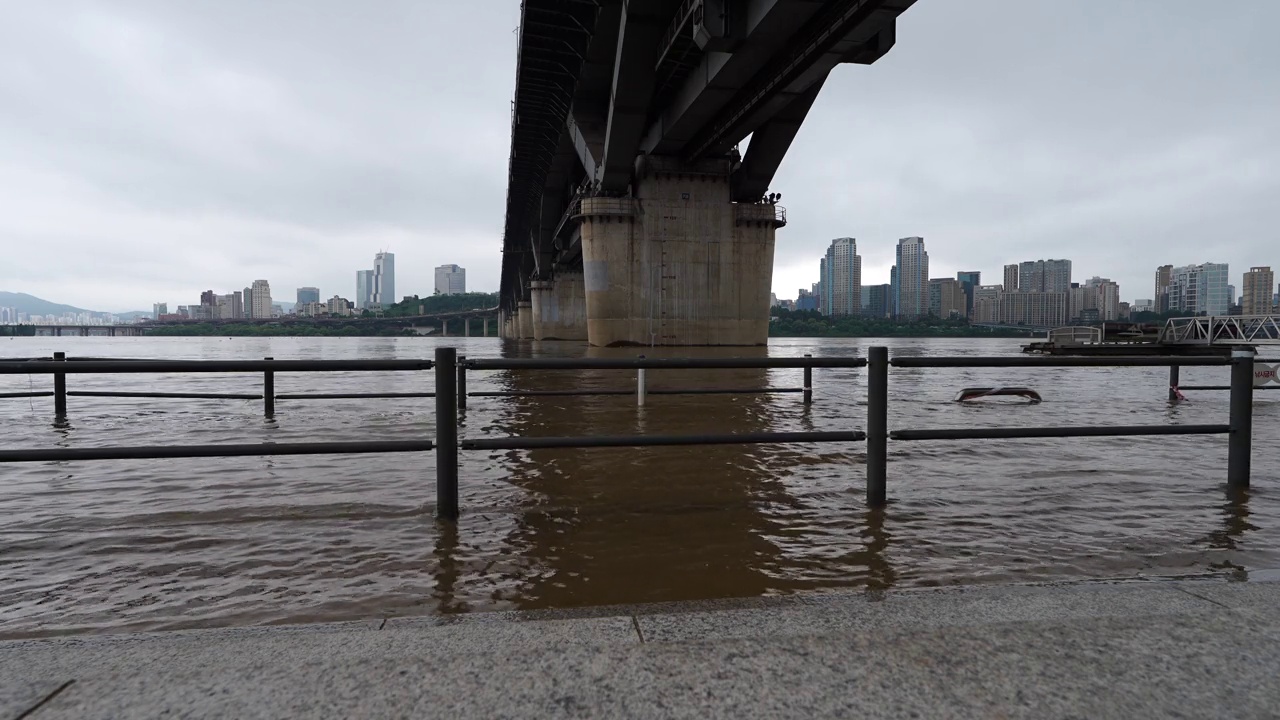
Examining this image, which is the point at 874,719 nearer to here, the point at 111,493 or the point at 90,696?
the point at 90,696

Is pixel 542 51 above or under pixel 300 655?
above

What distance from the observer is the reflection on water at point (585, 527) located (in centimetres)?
315

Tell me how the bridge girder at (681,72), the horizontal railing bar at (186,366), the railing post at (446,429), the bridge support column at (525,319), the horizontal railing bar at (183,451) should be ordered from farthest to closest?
the bridge support column at (525,319) → the bridge girder at (681,72) → the railing post at (446,429) → the horizontal railing bar at (186,366) → the horizontal railing bar at (183,451)

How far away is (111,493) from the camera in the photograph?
519 cm

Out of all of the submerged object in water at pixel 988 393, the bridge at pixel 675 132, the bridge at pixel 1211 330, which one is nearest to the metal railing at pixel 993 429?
the submerged object in water at pixel 988 393

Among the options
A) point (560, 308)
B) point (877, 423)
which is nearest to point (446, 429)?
point (877, 423)

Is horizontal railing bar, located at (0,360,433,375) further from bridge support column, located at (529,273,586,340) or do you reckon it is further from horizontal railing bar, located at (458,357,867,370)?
bridge support column, located at (529,273,586,340)

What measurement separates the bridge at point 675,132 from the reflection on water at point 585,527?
20.9m

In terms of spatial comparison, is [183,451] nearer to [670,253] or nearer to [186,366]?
[186,366]

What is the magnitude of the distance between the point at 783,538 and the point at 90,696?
3222 millimetres

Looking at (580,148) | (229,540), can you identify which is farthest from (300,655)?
(580,148)

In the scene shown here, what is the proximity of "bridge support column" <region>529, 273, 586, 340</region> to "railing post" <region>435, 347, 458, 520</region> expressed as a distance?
79.3 m

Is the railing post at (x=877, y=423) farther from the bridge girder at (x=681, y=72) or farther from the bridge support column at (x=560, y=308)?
the bridge support column at (x=560, y=308)

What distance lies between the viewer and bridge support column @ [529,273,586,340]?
3337 inches
